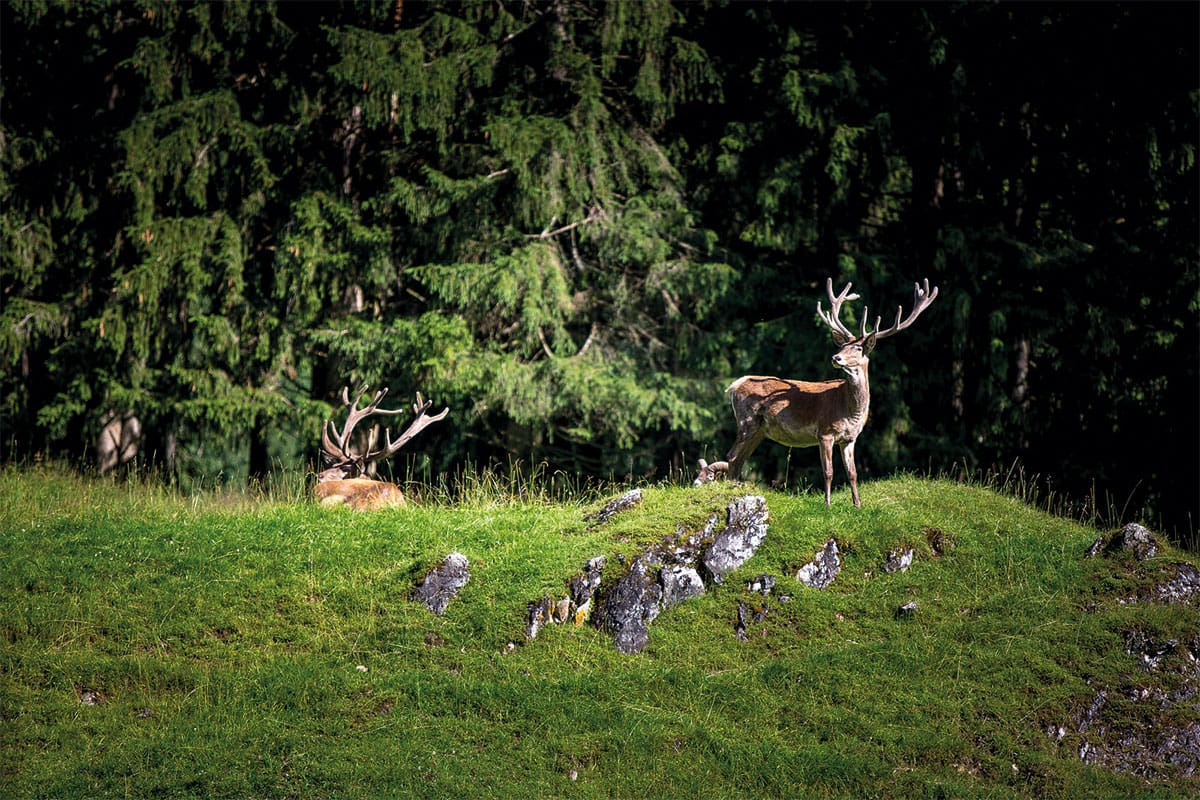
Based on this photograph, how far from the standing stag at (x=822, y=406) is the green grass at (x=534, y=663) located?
55 centimetres

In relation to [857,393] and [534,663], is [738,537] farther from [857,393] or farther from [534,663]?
[534,663]

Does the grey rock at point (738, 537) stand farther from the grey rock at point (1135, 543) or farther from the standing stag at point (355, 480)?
the standing stag at point (355, 480)

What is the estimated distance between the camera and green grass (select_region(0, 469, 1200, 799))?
8148 mm

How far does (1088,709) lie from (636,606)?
3507 millimetres

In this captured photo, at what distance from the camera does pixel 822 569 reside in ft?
33.7

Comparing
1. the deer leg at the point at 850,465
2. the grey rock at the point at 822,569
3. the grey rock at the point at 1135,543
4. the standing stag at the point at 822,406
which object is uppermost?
the standing stag at the point at 822,406

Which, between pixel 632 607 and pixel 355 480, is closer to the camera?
pixel 632 607

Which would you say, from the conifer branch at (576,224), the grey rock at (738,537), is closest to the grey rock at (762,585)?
the grey rock at (738,537)

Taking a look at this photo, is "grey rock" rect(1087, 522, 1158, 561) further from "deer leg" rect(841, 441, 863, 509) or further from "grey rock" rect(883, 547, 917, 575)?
"deer leg" rect(841, 441, 863, 509)

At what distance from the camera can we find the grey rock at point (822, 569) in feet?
33.4

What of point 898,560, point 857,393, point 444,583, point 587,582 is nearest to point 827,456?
point 857,393

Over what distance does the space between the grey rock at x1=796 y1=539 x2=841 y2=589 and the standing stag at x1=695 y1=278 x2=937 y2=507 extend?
801mm

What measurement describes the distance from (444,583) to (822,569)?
10.6ft

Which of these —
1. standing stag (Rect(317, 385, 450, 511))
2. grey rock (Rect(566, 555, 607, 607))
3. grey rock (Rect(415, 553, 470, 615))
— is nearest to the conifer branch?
standing stag (Rect(317, 385, 450, 511))
